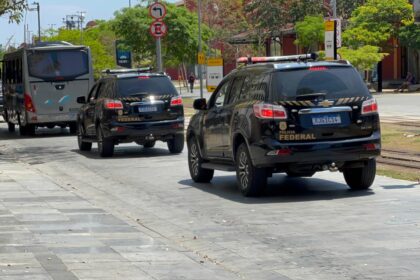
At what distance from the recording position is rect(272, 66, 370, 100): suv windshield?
514 inches

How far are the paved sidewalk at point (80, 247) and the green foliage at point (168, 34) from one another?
50574mm

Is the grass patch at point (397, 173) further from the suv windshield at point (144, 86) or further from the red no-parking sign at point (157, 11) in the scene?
the red no-parking sign at point (157, 11)

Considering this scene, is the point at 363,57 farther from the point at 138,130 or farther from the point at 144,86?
the point at 138,130

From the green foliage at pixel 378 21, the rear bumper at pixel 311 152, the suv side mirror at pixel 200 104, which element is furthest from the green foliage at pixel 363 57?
the rear bumper at pixel 311 152

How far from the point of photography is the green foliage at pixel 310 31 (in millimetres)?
63688

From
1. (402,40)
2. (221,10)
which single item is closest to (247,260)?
(402,40)

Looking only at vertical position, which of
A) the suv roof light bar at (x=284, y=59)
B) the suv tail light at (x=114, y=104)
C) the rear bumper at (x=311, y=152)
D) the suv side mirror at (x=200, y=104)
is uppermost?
the suv roof light bar at (x=284, y=59)

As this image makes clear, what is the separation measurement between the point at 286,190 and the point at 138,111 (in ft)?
23.1

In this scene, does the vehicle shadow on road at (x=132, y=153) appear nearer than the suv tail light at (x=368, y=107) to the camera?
No

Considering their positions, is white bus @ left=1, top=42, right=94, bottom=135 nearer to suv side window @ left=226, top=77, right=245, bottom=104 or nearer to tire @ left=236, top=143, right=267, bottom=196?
suv side window @ left=226, top=77, right=245, bottom=104

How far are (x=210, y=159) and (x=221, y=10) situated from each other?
7133cm

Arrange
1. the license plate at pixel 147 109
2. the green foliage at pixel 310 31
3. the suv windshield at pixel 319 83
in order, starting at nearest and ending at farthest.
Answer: the suv windshield at pixel 319 83, the license plate at pixel 147 109, the green foliage at pixel 310 31

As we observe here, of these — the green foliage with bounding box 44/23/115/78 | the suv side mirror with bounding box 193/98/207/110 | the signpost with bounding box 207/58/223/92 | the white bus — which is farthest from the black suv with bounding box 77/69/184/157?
the green foliage with bounding box 44/23/115/78

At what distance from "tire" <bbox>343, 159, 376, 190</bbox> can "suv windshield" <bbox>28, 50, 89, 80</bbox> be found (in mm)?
18037
